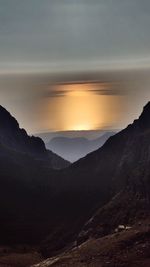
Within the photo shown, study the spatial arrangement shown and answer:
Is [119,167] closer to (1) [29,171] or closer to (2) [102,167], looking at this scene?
A: (2) [102,167]

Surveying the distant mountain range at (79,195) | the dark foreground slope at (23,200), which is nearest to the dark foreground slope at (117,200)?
the distant mountain range at (79,195)

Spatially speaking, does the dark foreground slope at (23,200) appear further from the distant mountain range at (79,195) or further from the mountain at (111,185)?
the mountain at (111,185)

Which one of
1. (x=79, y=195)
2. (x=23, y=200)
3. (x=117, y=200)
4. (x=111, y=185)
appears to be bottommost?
(x=117, y=200)

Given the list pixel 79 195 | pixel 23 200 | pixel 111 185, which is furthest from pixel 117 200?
pixel 23 200

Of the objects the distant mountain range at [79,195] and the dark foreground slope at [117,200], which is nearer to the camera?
the dark foreground slope at [117,200]

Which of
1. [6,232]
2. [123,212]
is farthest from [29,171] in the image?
[123,212]

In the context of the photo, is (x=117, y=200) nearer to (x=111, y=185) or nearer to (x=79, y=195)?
(x=111, y=185)

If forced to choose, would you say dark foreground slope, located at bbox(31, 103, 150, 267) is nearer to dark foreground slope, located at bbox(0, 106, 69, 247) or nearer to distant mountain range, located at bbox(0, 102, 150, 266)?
distant mountain range, located at bbox(0, 102, 150, 266)

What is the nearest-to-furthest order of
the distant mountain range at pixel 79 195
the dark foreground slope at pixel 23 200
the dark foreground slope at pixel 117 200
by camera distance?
the dark foreground slope at pixel 117 200, the distant mountain range at pixel 79 195, the dark foreground slope at pixel 23 200

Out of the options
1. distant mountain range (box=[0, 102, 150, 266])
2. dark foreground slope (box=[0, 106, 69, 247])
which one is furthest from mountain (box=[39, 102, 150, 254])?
dark foreground slope (box=[0, 106, 69, 247])
